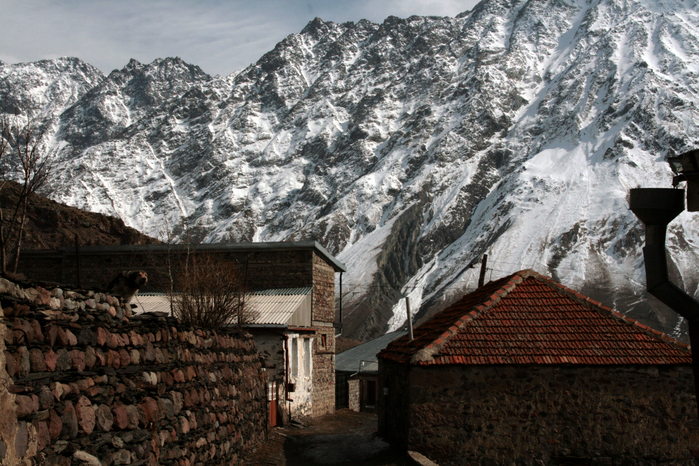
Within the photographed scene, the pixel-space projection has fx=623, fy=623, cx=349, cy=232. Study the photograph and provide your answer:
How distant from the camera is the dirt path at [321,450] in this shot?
1152cm

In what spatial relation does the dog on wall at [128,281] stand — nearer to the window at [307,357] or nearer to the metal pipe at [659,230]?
the metal pipe at [659,230]

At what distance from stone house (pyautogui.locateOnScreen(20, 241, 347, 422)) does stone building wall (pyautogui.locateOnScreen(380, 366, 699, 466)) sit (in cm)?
873

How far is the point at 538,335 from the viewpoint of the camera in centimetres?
1195

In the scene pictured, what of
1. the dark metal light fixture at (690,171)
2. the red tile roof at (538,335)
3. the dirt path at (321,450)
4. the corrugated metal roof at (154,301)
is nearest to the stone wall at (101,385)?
the dirt path at (321,450)

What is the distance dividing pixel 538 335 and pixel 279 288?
43.5 ft

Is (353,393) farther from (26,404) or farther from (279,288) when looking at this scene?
(26,404)

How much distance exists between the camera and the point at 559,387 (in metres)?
11.2

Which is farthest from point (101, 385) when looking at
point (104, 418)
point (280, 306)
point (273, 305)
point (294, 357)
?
point (273, 305)

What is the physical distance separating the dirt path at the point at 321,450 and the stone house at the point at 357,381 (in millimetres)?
15439

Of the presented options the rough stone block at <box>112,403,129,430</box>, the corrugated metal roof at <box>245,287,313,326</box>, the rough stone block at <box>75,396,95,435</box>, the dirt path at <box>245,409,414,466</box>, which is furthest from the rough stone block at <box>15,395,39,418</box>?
the corrugated metal roof at <box>245,287,313,326</box>

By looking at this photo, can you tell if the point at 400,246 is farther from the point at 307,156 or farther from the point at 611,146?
the point at 307,156

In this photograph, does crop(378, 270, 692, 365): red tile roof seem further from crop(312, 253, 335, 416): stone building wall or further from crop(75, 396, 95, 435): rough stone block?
crop(312, 253, 335, 416): stone building wall

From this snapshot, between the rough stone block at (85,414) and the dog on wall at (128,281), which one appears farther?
the dog on wall at (128,281)

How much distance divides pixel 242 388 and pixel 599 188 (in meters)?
116
